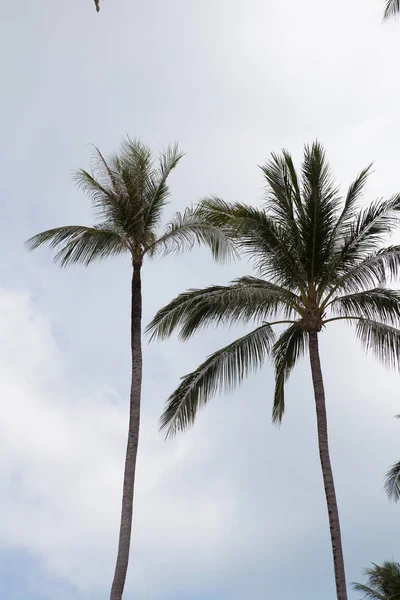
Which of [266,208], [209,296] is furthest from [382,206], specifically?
[209,296]

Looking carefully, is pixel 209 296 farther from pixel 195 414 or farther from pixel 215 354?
pixel 195 414

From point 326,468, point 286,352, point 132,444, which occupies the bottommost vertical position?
point 326,468

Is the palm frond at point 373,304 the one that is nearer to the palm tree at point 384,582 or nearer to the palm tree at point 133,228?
the palm tree at point 133,228

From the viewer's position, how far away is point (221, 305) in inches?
730

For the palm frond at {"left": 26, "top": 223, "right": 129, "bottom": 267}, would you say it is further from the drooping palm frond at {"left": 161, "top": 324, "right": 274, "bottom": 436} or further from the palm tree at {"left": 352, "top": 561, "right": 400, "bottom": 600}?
the palm tree at {"left": 352, "top": 561, "right": 400, "bottom": 600}

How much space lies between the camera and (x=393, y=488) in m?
28.8

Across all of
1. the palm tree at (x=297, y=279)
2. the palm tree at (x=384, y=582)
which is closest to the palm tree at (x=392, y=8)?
the palm tree at (x=297, y=279)

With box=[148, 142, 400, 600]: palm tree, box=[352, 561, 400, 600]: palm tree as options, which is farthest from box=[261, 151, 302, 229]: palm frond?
box=[352, 561, 400, 600]: palm tree

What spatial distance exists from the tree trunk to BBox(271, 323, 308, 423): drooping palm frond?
1.01 metres

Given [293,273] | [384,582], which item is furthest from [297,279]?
[384,582]

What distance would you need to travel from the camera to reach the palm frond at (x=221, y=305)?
723 inches

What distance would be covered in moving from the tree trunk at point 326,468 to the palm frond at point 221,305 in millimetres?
1296

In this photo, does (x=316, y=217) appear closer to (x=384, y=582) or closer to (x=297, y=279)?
(x=297, y=279)

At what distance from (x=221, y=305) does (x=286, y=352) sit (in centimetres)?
305
